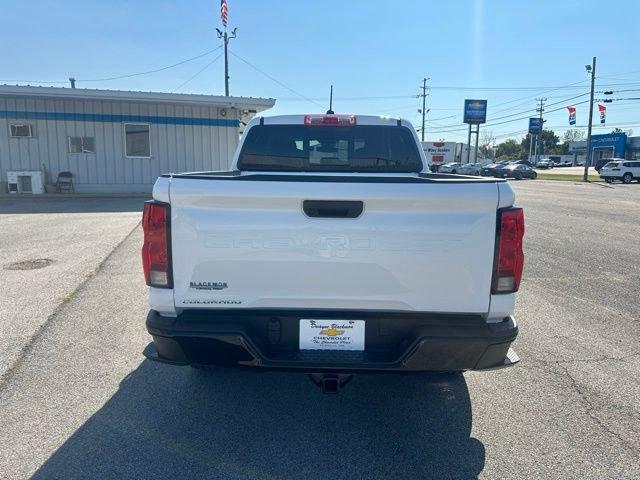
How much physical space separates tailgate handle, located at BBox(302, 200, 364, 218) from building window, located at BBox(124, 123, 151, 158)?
18059 mm

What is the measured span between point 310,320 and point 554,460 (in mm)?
1631

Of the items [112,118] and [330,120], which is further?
[112,118]

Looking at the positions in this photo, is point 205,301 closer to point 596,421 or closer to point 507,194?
point 507,194

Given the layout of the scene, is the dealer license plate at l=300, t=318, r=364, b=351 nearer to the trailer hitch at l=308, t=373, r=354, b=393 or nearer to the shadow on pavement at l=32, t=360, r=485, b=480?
the trailer hitch at l=308, t=373, r=354, b=393

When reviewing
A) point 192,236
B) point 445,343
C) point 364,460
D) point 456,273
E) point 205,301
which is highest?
point 192,236

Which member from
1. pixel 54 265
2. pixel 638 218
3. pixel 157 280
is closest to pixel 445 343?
pixel 157 280

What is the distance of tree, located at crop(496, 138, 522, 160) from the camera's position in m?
128

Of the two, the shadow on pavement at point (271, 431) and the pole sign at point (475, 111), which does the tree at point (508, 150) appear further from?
the shadow on pavement at point (271, 431)

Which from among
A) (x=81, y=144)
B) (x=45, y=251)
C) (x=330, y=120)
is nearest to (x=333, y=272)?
(x=330, y=120)

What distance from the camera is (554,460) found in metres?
2.75

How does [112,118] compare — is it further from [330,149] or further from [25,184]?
[330,149]

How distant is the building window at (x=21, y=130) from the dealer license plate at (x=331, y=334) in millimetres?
19490

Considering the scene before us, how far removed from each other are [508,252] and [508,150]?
142032 millimetres

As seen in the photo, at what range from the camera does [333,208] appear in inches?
102
